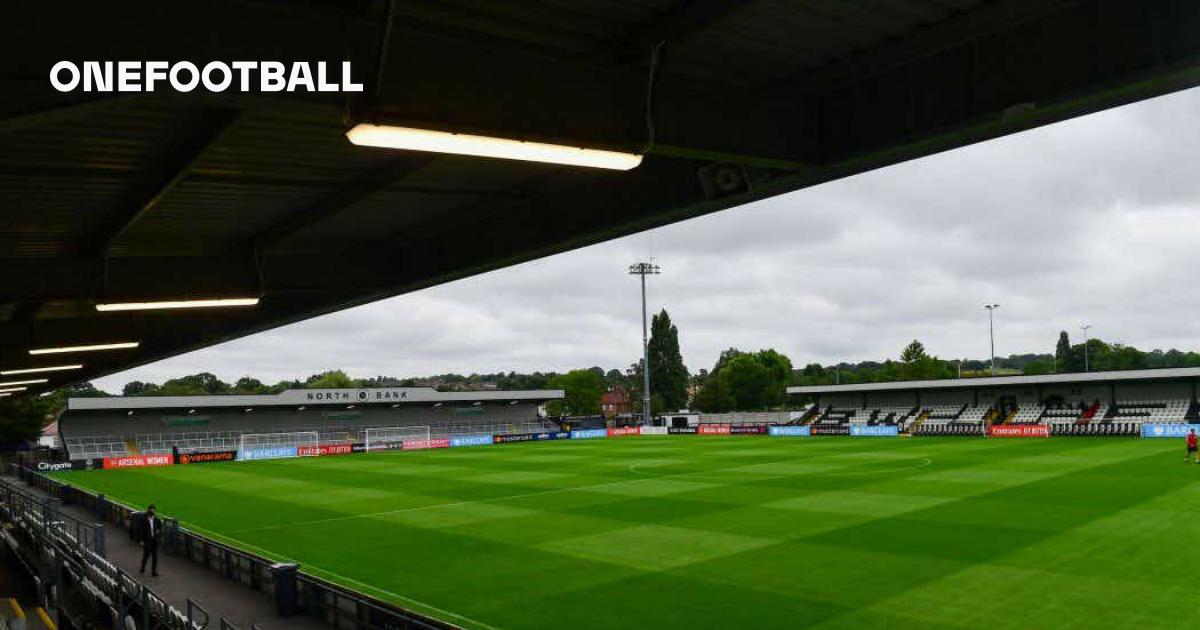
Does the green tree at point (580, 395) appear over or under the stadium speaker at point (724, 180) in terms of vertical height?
under

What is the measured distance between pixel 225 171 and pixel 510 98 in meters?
4.60

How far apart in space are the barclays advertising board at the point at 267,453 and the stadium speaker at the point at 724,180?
62.4 m

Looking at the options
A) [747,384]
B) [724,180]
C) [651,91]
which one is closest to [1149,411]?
[747,384]

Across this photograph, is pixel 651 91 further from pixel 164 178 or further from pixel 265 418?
pixel 265 418

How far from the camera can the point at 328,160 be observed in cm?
807

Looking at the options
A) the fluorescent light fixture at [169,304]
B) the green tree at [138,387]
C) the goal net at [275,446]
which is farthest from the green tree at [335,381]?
the fluorescent light fixture at [169,304]

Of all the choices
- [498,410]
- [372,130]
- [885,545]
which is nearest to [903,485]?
[885,545]

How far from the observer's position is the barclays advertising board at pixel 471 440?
75125 millimetres

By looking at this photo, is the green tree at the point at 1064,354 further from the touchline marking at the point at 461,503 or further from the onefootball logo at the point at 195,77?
the onefootball logo at the point at 195,77

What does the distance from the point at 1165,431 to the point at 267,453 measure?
59.7 meters

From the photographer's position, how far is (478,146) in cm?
454

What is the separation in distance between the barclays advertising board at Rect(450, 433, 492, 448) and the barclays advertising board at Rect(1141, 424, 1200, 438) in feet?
159

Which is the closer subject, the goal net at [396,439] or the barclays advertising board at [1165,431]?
the barclays advertising board at [1165,431]

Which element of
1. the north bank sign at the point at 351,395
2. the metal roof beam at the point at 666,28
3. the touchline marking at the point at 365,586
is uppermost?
the metal roof beam at the point at 666,28
